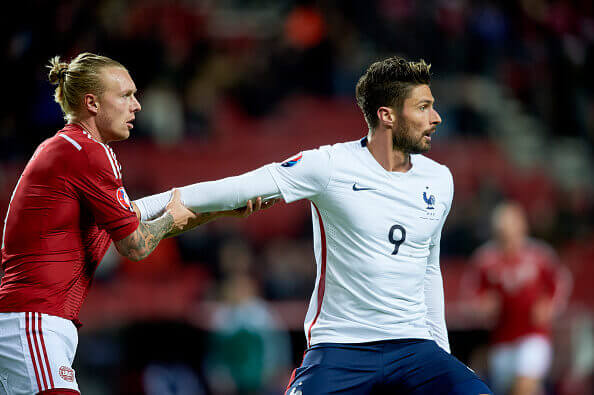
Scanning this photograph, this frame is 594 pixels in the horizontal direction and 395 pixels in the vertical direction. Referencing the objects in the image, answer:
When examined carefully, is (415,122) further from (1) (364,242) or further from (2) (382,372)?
(2) (382,372)

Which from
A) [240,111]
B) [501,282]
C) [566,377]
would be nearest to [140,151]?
[240,111]

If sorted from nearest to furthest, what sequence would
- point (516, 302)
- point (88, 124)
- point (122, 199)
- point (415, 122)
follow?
1. point (122, 199)
2. point (88, 124)
3. point (415, 122)
4. point (516, 302)

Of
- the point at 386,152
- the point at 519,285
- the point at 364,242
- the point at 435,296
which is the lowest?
the point at 519,285

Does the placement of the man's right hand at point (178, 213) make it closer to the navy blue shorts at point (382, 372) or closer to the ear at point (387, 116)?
the navy blue shorts at point (382, 372)

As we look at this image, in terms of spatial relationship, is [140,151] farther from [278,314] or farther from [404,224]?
[404,224]

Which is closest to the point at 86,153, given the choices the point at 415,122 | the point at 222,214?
the point at 222,214

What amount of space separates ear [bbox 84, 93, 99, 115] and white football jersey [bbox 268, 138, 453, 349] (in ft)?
3.26

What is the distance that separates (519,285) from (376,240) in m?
5.09

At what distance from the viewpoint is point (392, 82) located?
4.24 meters

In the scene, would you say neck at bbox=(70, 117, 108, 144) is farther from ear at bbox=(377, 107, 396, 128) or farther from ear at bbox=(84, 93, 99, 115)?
ear at bbox=(377, 107, 396, 128)

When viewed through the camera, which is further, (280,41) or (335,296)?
(280,41)

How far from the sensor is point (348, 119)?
12.4 m

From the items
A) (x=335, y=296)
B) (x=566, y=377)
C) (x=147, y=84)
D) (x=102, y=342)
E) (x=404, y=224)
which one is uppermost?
(x=147, y=84)

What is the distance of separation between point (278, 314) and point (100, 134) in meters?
5.95
